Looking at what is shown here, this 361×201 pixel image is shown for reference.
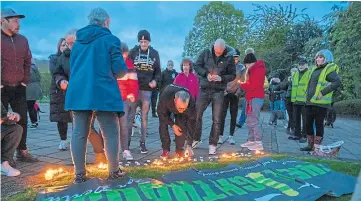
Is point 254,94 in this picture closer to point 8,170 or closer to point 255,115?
point 255,115

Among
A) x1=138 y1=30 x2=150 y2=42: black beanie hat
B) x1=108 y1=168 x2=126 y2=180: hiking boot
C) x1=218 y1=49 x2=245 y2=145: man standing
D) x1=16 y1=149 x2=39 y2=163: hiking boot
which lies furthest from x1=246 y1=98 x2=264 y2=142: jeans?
x1=16 y1=149 x2=39 y2=163: hiking boot

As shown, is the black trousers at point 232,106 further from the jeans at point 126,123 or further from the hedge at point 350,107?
the hedge at point 350,107

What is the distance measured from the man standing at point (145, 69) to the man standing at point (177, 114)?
1.59ft

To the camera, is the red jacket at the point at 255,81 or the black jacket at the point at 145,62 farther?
the red jacket at the point at 255,81

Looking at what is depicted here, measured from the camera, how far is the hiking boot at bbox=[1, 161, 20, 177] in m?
3.70

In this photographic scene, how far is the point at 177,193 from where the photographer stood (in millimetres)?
2883

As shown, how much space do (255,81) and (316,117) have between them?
3.72 feet

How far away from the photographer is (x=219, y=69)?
5344mm

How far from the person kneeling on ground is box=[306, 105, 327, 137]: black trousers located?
169 inches

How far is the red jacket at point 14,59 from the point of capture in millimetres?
3992

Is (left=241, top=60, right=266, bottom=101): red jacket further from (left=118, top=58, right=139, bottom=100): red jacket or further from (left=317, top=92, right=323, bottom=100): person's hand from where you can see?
(left=118, top=58, right=139, bottom=100): red jacket

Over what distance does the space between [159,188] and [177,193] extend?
0.17 meters

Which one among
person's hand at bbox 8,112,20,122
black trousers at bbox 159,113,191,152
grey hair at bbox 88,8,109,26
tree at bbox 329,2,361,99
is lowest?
black trousers at bbox 159,113,191,152

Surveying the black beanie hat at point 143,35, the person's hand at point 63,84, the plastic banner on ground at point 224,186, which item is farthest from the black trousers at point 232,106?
→ the person's hand at point 63,84
